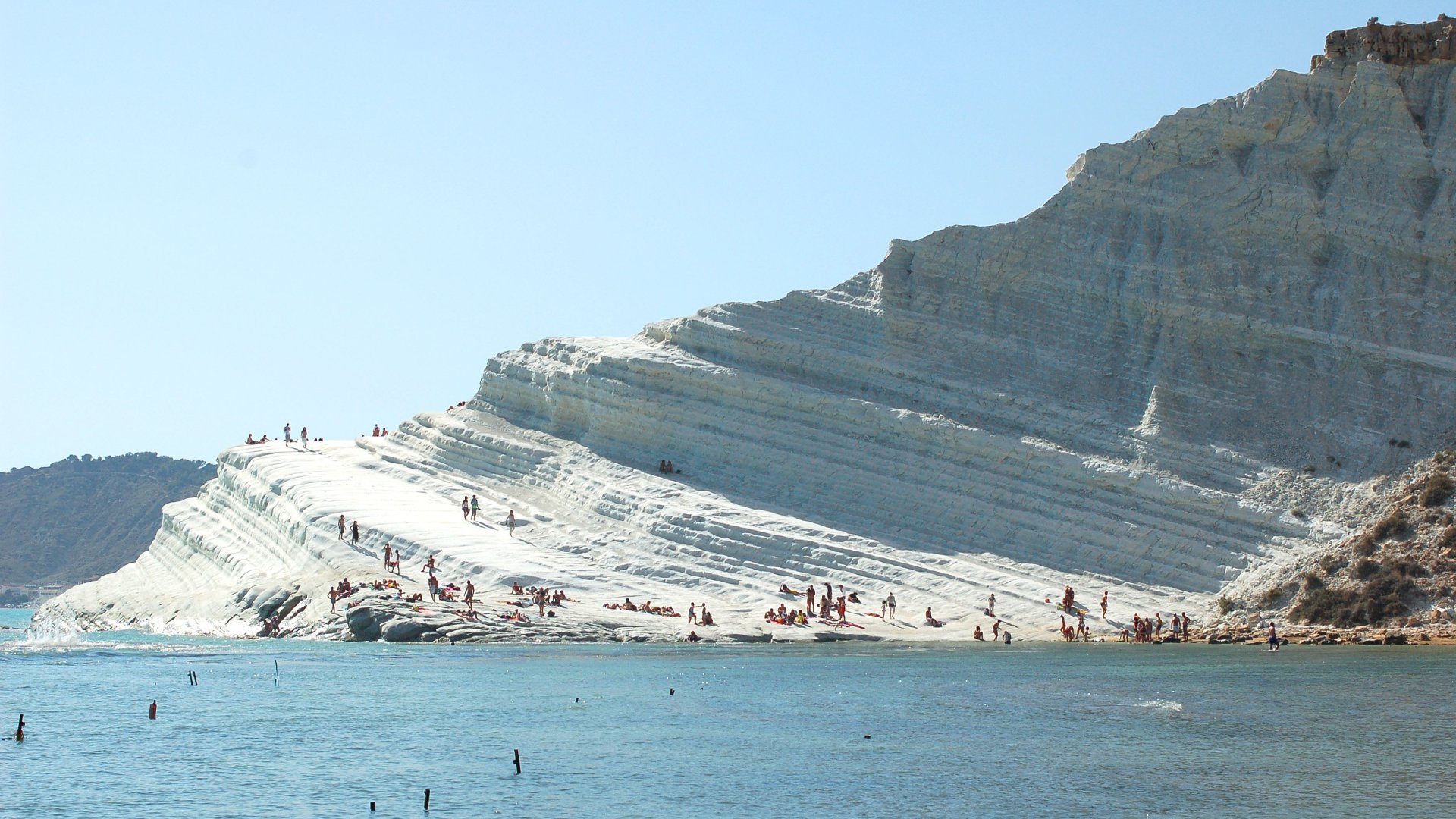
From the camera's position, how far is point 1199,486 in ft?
156

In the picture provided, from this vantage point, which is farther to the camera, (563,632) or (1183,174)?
(1183,174)

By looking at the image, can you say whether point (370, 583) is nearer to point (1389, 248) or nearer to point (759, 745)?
point (759, 745)

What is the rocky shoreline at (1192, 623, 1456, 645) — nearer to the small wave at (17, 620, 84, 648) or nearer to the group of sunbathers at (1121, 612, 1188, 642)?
the group of sunbathers at (1121, 612, 1188, 642)

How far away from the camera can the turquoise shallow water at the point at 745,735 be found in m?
20.5

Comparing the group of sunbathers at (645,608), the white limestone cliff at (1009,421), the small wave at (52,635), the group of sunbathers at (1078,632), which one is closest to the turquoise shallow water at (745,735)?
the group of sunbathers at (1078,632)

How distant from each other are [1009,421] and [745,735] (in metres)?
26.5

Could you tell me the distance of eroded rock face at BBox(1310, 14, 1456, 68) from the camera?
55312mm

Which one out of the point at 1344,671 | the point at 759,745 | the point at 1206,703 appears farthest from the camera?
the point at 1344,671

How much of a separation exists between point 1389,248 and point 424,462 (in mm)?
33161

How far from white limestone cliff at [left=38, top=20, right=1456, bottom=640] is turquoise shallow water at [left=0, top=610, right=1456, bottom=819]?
25.7 ft

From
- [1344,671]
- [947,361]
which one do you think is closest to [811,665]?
[1344,671]

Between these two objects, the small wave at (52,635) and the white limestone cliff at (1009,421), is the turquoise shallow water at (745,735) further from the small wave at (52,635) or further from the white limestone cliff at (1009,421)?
the small wave at (52,635)

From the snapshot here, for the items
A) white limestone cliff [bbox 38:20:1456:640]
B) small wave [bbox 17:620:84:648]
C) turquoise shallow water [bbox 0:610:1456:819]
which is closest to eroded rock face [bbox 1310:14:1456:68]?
white limestone cliff [bbox 38:20:1456:640]

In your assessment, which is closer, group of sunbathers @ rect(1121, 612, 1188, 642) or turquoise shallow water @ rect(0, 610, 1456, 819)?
turquoise shallow water @ rect(0, 610, 1456, 819)
